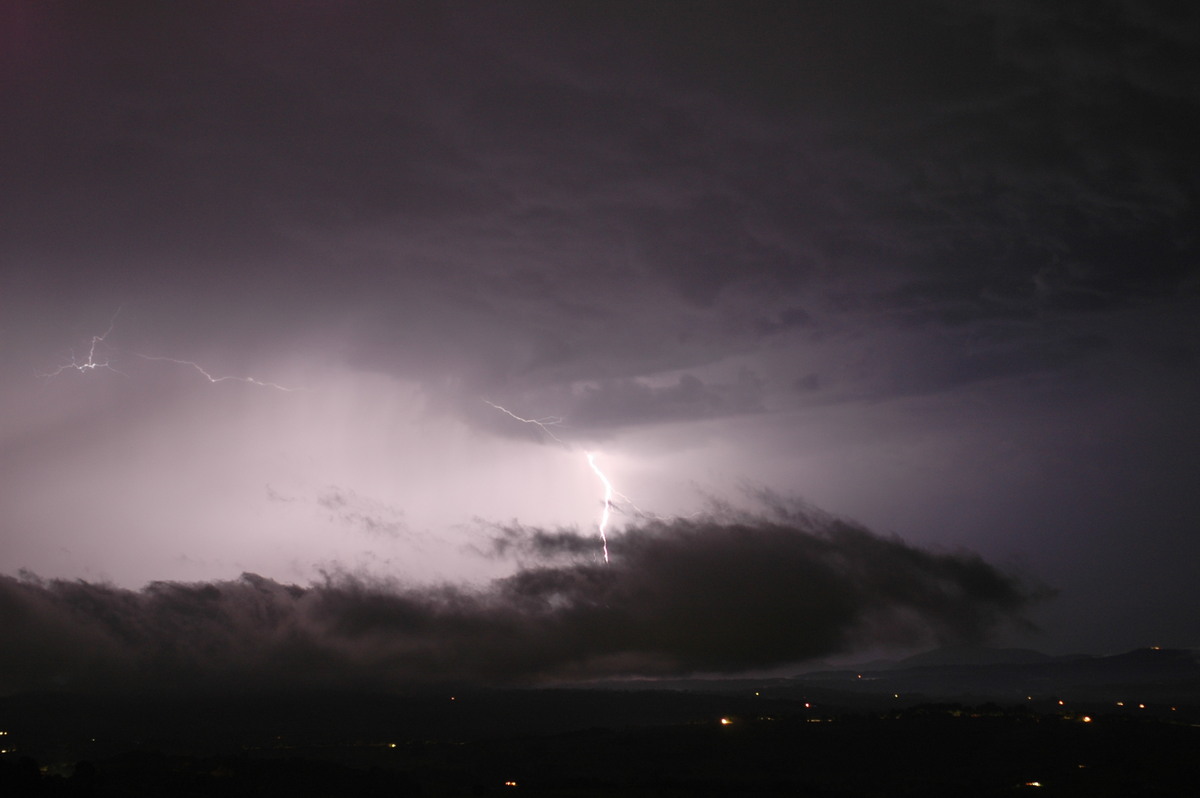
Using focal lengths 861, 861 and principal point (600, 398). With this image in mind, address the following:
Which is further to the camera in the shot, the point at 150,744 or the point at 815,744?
the point at 150,744

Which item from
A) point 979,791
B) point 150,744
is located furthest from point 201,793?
point 150,744

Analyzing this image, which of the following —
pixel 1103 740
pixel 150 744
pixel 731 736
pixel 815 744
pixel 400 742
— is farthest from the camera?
pixel 400 742

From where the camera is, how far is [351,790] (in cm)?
10012

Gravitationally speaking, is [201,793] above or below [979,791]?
above

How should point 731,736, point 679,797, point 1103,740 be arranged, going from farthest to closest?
1. point 731,736
2. point 1103,740
3. point 679,797

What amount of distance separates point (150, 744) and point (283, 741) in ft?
95.6

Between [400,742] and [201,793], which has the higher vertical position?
[201,793]

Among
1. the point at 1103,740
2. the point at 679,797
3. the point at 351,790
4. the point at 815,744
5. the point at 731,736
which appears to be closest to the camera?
the point at 679,797

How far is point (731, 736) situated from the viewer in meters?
150

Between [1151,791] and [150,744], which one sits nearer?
[1151,791]

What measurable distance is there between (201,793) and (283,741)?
404ft

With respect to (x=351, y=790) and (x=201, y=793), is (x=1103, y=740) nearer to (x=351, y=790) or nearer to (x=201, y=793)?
(x=351, y=790)

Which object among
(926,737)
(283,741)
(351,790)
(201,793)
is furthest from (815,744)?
(283,741)

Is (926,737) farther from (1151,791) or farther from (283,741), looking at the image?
(283,741)
